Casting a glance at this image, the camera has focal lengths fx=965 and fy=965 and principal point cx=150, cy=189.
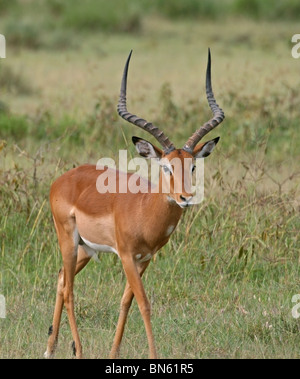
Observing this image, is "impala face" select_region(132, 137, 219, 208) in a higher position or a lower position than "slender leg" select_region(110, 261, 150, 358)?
higher

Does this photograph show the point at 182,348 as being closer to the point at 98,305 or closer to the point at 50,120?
the point at 98,305

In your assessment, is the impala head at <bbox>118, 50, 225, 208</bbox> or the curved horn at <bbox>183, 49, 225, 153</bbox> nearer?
the impala head at <bbox>118, 50, 225, 208</bbox>

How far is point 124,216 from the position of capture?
526cm

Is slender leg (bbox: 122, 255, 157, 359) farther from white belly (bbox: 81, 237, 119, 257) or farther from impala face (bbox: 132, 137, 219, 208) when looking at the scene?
impala face (bbox: 132, 137, 219, 208)

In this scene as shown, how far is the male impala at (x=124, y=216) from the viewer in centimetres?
516

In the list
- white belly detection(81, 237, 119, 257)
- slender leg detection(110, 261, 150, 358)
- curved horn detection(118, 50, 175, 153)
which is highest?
curved horn detection(118, 50, 175, 153)

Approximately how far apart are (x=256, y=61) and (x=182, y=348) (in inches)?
473

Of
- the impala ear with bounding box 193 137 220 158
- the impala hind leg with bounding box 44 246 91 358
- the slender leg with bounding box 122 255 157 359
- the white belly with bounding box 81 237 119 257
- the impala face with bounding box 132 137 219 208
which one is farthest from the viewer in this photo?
the impala hind leg with bounding box 44 246 91 358

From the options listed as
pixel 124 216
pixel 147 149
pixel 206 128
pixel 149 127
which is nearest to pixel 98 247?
pixel 124 216

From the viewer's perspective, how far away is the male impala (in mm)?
5160

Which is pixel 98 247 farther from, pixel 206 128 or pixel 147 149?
pixel 206 128

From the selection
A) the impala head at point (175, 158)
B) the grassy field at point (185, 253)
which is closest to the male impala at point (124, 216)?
the impala head at point (175, 158)

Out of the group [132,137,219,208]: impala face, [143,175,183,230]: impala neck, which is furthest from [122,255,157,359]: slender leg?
[132,137,219,208]: impala face

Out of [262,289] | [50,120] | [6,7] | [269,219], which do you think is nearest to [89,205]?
[262,289]
